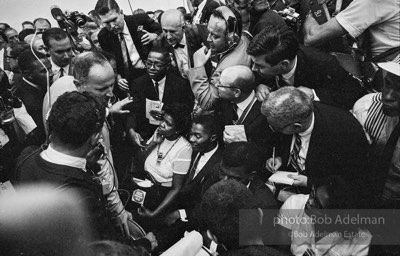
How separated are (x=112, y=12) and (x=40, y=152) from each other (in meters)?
2.11

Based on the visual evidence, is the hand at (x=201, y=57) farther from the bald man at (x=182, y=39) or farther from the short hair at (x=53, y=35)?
the short hair at (x=53, y=35)

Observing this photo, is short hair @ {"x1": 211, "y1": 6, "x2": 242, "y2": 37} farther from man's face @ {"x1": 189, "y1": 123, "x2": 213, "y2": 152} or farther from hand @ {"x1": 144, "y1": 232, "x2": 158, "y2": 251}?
hand @ {"x1": 144, "y1": 232, "x2": 158, "y2": 251}

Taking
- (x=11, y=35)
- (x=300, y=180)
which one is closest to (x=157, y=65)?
(x=300, y=180)

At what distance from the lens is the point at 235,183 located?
5.16 feet

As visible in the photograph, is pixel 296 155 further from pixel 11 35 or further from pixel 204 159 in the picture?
pixel 11 35

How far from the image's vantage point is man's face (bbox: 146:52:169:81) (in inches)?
113

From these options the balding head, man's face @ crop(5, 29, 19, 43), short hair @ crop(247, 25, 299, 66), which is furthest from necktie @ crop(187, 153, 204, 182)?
man's face @ crop(5, 29, 19, 43)

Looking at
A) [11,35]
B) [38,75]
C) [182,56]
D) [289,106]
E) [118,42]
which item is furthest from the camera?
[11,35]

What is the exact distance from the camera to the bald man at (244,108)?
2246 mm

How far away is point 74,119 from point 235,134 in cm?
115

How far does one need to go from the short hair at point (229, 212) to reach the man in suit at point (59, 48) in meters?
1.84

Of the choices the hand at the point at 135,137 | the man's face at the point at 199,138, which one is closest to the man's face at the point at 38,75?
the hand at the point at 135,137

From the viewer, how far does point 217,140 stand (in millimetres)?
2619

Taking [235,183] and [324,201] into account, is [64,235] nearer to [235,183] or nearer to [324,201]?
[235,183]
